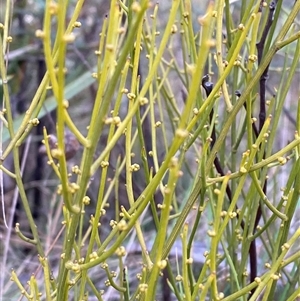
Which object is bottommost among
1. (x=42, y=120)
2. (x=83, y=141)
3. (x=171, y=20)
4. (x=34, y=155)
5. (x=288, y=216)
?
(x=34, y=155)

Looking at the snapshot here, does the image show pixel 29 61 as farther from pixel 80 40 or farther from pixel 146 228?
pixel 146 228

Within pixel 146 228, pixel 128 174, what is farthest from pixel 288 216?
pixel 146 228

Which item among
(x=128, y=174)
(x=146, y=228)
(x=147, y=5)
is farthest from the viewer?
(x=146, y=228)

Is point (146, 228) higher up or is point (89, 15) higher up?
point (89, 15)

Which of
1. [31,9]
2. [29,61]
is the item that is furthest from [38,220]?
[31,9]

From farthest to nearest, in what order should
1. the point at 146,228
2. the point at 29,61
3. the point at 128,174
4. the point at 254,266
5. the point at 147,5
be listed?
the point at 29,61
the point at 146,228
the point at 254,266
the point at 128,174
the point at 147,5

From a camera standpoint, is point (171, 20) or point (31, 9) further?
point (31, 9)
